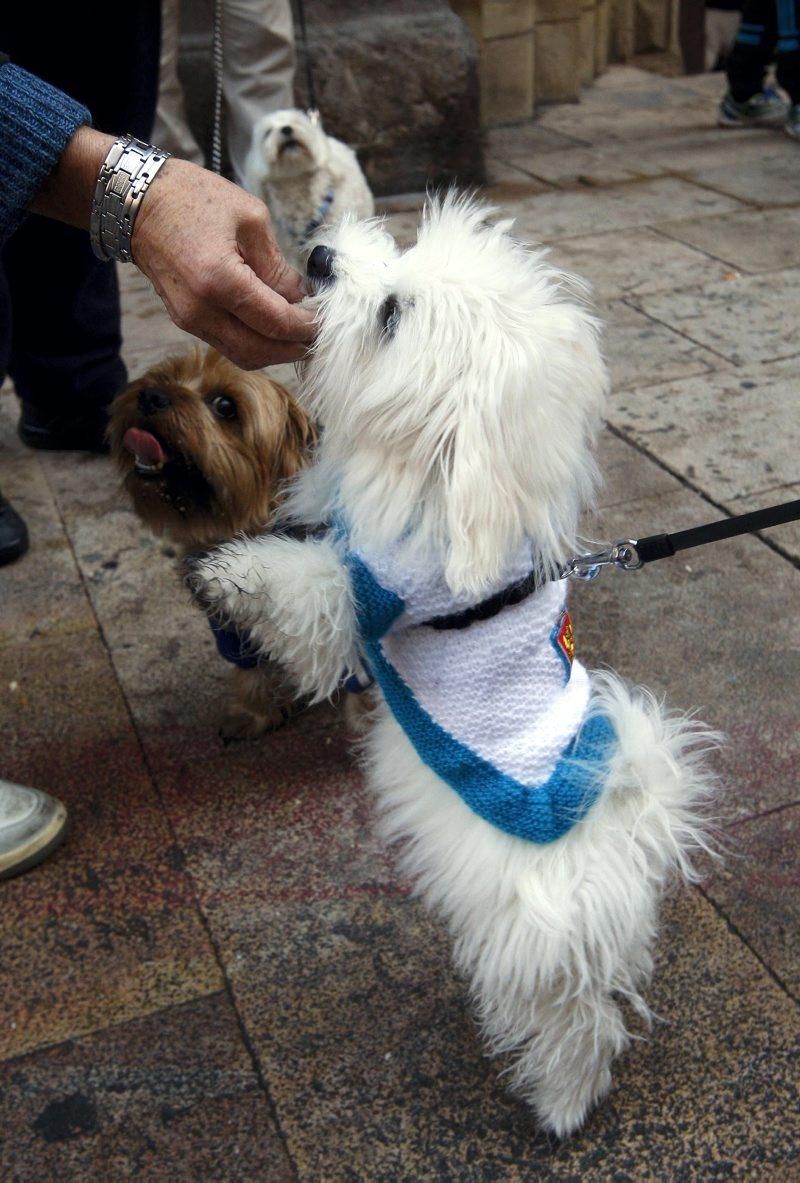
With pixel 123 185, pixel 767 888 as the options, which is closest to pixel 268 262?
pixel 123 185

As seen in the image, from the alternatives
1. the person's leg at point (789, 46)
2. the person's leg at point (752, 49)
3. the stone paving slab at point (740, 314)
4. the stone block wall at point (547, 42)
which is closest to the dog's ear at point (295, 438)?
the stone paving slab at point (740, 314)

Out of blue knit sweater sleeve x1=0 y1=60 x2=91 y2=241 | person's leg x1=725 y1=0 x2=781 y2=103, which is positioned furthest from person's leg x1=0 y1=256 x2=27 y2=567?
person's leg x1=725 y1=0 x2=781 y2=103

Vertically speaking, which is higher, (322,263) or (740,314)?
(322,263)

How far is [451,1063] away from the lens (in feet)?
6.38

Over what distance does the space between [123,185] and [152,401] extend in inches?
23.3

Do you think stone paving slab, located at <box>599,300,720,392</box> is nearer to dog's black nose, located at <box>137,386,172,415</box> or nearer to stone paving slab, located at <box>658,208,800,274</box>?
stone paving slab, located at <box>658,208,800,274</box>

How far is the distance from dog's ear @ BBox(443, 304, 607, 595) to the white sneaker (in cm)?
123

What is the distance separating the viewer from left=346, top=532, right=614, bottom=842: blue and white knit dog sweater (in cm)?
164

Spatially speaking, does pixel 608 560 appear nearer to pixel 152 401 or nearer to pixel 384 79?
pixel 152 401

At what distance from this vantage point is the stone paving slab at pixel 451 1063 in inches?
70.4

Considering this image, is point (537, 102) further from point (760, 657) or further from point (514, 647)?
point (514, 647)

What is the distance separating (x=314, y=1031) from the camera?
1.99 meters

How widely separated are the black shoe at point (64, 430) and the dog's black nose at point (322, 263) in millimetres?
2246

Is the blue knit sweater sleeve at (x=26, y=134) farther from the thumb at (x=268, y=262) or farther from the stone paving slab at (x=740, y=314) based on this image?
the stone paving slab at (x=740, y=314)
